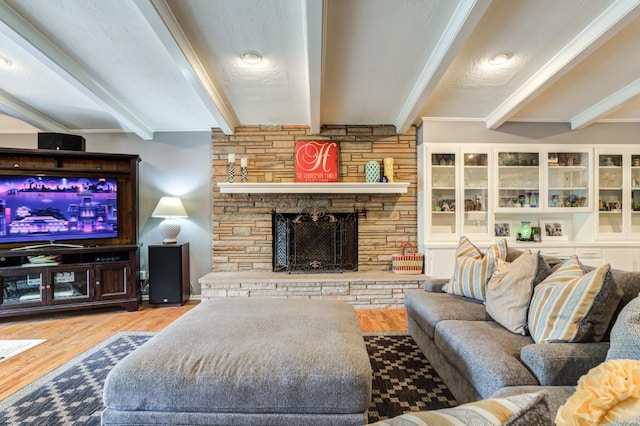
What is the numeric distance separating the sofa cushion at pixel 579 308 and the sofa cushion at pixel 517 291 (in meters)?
0.18

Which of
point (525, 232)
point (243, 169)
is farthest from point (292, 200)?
point (525, 232)

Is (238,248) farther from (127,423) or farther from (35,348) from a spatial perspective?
(127,423)

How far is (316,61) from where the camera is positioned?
243 cm

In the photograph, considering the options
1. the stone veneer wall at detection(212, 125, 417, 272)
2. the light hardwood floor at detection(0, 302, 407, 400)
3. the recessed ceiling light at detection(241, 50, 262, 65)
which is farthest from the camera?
the stone veneer wall at detection(212, 125, 417, 272)

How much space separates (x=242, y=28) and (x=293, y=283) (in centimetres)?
268

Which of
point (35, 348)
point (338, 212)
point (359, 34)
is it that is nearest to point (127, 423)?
point (35, 348)

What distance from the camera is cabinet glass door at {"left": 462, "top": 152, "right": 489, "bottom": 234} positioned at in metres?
3.95

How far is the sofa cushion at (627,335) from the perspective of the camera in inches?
40.6

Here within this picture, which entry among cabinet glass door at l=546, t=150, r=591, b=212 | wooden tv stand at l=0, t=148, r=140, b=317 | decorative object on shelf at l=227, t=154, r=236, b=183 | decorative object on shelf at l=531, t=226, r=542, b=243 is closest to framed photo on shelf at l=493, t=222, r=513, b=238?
decorative object on shelf at l=531, t=226, r=542, b=243

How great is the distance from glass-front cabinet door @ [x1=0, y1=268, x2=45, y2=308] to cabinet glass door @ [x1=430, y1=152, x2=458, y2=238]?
463 cm

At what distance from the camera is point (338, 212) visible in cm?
412

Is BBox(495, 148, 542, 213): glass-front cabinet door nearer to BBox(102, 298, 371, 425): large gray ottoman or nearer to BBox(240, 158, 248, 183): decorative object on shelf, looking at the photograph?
BBox(240, 158, 248, 183): decorative object on shelf

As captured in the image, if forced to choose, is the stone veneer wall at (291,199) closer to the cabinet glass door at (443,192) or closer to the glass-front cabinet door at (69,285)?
the cabinet glass door at (443,192)

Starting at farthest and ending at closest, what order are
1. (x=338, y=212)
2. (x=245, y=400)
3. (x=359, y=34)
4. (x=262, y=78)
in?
(x=338, y=212) < (x=262, y=78) < (x=359, y=34) < (x=245, y=400)
